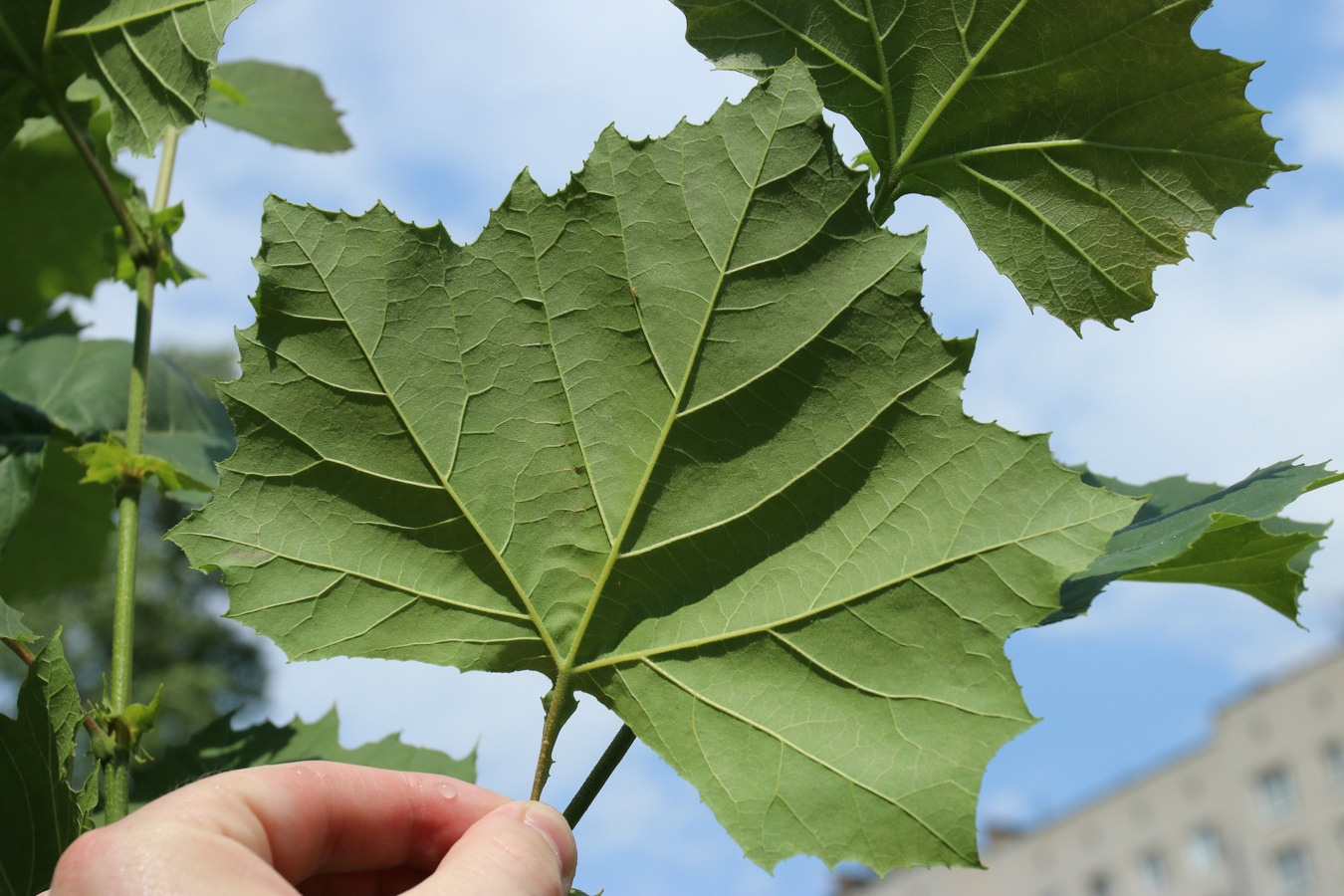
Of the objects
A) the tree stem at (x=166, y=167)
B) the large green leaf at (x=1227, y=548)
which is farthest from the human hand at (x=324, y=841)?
the tree stem at (x=166, y=167)

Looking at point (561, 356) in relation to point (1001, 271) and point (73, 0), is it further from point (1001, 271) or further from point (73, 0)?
point (73, 0)

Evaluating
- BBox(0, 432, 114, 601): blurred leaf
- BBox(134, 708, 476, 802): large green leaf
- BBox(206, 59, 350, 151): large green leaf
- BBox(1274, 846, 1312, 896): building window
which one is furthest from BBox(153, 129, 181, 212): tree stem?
BBox(1274, 846, 1312, 896): building window

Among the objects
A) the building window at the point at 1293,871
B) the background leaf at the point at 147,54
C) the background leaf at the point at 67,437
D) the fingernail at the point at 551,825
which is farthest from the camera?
the building window at the point at 1293,871

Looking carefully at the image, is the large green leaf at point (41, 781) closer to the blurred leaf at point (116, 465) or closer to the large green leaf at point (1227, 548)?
the blurred leaf at point (116, 465)

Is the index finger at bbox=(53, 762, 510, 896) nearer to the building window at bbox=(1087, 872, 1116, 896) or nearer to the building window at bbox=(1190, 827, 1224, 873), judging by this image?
the building window at bbox=(1190, 827, 1224, 873)

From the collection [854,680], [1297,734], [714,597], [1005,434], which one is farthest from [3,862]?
[1297,734]

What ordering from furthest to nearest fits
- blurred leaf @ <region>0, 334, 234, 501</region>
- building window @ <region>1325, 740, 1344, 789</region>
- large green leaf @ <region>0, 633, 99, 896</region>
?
building window @ <region>1325, 740, 1344, 789</region>
blurred leaf @ <region>0, 334, 234, 501</region>
large green leaf @ <region>0, 633, 99, 896</region>

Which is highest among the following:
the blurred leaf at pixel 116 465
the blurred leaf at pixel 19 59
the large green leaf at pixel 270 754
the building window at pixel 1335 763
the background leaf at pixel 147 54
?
the blurred leaf at pixel 19 59
